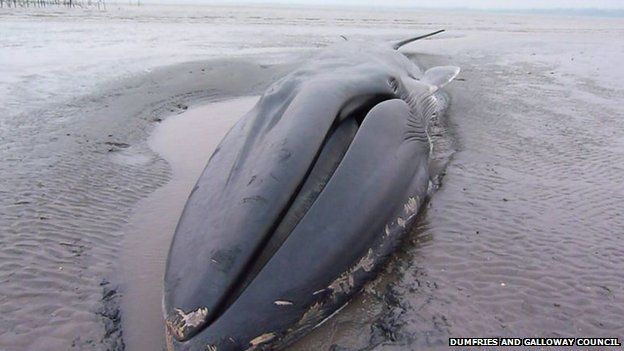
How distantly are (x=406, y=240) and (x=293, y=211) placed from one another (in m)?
1.52

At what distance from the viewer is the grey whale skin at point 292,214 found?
3314 millimetres

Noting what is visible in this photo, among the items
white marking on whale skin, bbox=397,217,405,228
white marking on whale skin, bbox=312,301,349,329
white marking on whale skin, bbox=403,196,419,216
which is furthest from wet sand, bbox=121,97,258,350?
white marking on whale skin, bbox=403,196,419,216

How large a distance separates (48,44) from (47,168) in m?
18.5

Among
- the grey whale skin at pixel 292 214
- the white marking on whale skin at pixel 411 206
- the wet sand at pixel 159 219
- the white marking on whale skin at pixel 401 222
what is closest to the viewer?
the grey whale skin at pixel 292 214

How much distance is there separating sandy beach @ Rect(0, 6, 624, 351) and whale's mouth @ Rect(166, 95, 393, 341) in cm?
58

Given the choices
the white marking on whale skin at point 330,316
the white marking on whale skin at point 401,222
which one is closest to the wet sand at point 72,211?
the white marking on whale skin at point 330,316

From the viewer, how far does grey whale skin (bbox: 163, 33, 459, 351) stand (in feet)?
10.9

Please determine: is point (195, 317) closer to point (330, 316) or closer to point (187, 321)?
point (187, 321)

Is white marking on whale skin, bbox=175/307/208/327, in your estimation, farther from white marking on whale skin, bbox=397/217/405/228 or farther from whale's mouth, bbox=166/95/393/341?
white marking on whale skin, bbox=397/217/405/228

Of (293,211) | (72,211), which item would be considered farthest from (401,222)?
(72,211)

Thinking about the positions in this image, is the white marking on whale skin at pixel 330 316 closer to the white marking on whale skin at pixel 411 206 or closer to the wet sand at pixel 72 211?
the white marking on whale skin at pixel 411 206

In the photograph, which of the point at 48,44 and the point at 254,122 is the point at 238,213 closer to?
the point at 254,122

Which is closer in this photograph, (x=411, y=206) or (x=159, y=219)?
(x=411, y=206)

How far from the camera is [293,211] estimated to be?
3.87 meters
